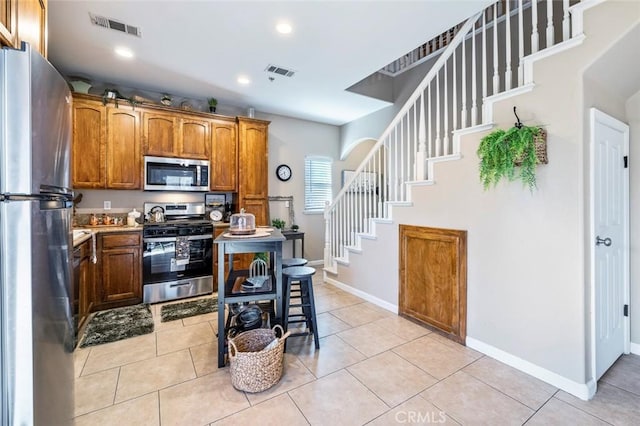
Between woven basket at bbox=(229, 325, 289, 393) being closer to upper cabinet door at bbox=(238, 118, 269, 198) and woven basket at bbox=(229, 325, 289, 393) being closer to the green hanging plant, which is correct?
the green hanging plant

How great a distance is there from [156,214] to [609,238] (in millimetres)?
4916

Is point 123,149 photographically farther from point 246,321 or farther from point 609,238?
point 609,238

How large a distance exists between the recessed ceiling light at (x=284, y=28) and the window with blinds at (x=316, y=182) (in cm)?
302

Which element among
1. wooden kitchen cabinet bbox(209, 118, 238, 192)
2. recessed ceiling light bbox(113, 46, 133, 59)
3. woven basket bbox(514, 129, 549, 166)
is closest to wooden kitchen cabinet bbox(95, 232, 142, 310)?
wooden kitchen cabinet bbox(209, 118, 238, 192)

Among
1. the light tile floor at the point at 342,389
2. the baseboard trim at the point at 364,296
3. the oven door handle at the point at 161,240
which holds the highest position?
the oven door handle at the point at 161,240

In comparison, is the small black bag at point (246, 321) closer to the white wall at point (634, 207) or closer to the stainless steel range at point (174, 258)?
the stainless steel range at point (174, 258)

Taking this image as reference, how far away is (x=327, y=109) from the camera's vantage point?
501 centimetres

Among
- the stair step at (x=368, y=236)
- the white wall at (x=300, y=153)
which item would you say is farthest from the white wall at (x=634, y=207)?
the white wall at (x=300, y=153)

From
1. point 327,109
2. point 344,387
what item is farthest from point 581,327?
point 327,109

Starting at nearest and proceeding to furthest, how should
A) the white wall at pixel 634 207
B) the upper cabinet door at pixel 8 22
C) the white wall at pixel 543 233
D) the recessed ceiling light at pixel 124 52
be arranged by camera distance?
the upper cabinet door at pixel 8 22, the white wall at pixel 543 233, the white wall at pixel 634 207, the recessed ceiling light at pixel 124 52

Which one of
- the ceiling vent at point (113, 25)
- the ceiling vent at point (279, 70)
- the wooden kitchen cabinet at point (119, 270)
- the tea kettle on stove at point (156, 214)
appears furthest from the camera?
the tea kettle on stove at point (156, 214)

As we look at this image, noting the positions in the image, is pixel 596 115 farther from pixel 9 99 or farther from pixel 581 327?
pixel 9 99

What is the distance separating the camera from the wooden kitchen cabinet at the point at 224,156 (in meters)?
4.32

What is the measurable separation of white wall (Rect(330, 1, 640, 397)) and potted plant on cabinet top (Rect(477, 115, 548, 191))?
0.28 ft
